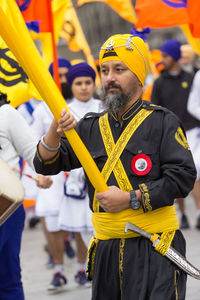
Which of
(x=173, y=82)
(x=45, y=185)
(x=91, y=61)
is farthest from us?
(x=91, y=61)

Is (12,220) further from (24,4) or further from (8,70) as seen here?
(24,4)

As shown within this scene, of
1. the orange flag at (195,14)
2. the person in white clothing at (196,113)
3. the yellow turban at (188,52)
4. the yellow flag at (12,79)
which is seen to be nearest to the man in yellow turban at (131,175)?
the yellow flag at (12,79)

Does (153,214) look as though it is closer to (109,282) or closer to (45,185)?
(109,282)

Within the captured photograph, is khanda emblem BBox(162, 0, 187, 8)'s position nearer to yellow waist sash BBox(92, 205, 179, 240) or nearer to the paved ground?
the paved ground

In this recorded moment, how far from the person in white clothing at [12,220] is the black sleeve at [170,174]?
1.34 metres

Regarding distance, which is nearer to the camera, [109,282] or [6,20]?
[6,20]

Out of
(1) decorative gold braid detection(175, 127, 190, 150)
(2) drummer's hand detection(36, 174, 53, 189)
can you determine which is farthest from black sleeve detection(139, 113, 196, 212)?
(2) drummer's hand detection(36, 174, 53, 189)

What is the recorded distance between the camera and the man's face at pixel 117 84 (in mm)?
3572

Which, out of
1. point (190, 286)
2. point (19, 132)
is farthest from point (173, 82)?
point (19, 132)

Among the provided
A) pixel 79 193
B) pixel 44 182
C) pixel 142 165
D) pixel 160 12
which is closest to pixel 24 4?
pixel 160 12

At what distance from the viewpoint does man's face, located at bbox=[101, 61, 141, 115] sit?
3.57 meters

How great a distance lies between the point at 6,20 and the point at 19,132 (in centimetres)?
190

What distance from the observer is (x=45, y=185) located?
189 inches

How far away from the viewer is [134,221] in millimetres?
3486
